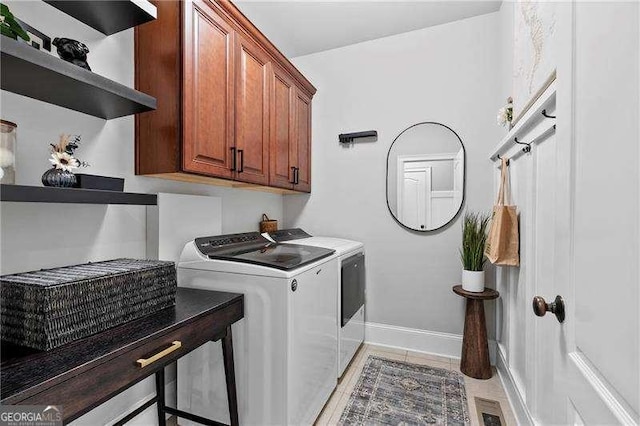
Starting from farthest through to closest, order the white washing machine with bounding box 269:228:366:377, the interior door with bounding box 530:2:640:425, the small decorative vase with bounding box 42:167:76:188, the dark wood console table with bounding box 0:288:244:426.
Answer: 1. the white washing machine with bounding box 269:228:366:377
2. the small decorative vase with bounding box 42:167:76:188
3. the dark wood console table with bounding box 0:288:244:426
4. the interior door with bounding box 530:2:640:425

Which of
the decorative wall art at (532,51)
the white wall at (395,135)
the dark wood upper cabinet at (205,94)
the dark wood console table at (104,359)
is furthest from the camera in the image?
the white wall at (395,135)

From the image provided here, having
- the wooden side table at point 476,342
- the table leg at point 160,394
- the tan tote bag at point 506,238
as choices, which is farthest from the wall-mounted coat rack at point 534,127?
the table leg at point 160,394

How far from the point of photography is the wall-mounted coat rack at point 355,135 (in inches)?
108

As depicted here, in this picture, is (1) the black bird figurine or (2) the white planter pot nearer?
(1) the black bird figurine

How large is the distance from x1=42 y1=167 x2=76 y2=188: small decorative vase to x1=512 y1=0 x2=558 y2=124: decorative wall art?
6.05 feet

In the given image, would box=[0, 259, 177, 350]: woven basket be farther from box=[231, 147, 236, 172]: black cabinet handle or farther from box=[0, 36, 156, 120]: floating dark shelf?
box=[231, 147, 236, 172]: black cabinet handle

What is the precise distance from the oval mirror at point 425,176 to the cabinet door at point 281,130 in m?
0.91

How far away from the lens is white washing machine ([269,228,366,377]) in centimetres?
211

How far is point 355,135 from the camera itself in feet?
9.11

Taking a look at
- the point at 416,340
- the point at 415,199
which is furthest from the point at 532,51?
the point at 416,340

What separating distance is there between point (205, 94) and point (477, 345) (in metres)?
2.44

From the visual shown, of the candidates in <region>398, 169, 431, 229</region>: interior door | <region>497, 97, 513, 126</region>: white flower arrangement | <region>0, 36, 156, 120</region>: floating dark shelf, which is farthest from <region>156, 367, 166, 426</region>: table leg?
<region>497, 97, 513, 126</region>: white flower arrangement

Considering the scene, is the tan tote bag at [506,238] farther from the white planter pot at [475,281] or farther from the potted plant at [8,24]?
the potted plant at [8,24]

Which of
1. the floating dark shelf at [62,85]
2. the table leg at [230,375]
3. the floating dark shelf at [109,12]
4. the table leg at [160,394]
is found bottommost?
the table leg at [160,394]
